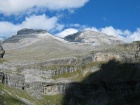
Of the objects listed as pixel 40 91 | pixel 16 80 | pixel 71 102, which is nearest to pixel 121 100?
pixel 71 102

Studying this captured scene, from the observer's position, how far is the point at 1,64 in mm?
194125

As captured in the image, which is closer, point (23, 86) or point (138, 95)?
point (23, 86)

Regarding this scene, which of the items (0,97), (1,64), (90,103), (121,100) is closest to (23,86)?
(1,64)

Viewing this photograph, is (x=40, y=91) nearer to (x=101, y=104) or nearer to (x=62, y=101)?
(x=62, y=101)

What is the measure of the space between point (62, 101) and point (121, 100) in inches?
1268

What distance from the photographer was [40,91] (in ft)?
653

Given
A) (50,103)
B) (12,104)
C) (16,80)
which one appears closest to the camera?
(12,104)

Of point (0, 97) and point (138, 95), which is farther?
point (138, 95)

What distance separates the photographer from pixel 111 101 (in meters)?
198

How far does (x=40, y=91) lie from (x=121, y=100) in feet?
147

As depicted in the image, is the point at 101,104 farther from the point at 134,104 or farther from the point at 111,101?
the point at 134,104

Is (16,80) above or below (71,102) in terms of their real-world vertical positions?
above

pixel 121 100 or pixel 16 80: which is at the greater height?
pixel 16 80

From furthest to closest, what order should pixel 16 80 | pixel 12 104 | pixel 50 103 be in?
pixel 50 103
pixel 16 80
pixel 12 104
